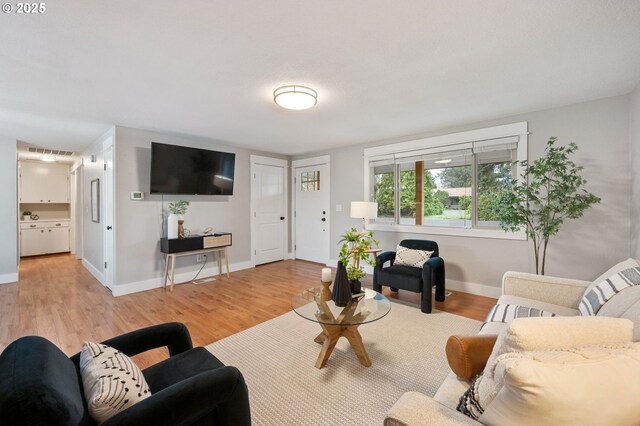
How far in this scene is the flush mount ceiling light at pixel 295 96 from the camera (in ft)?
8.56

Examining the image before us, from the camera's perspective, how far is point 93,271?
16.3 ft

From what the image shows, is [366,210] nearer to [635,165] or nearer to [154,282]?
[635,165]

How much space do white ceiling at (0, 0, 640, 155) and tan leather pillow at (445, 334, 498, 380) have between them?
5.85ft

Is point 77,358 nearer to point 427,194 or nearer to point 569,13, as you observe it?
point 569,13

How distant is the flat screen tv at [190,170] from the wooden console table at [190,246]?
0.73m

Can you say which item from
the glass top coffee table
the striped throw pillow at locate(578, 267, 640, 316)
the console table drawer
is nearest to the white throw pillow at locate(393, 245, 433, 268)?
the glass top coffee table

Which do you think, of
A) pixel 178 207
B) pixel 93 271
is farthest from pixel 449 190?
pixel 93 271

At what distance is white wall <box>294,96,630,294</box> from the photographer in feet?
9.57

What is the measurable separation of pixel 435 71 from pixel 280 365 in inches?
105

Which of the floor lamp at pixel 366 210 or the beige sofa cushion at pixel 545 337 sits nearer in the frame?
the beige sofa cushion at pixel 545 337

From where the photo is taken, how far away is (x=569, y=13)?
1654 mm

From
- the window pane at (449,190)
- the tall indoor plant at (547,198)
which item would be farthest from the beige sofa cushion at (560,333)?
the window pane at (449,190)

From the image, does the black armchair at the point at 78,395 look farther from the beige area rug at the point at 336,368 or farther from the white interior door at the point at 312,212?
the white interior door at the point at 312,212

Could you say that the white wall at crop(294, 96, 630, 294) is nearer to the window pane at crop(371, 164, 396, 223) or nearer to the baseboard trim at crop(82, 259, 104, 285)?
the window pane at crop(371, 164, 396, 223)
